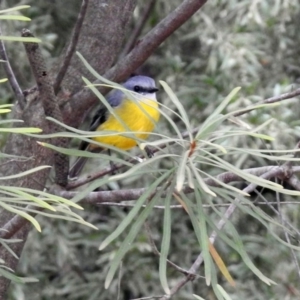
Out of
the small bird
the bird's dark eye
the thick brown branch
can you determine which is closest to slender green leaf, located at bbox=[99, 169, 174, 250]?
the thick brown branch

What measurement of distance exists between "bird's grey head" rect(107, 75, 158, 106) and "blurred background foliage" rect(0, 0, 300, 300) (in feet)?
0.52

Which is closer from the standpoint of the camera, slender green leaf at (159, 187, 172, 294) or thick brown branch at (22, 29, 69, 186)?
slender green leaf at (159, 187, 172, 294)

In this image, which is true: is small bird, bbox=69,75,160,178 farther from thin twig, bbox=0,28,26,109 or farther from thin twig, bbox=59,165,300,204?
thin twig, bbox=59,165,300,204

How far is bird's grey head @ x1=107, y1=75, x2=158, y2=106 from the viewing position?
2322 mm

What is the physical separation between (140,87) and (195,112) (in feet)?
A: 1.34

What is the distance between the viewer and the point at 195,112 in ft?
8.90

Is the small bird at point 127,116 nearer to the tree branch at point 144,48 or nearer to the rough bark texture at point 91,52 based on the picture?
the rough bark texture at point 91,52

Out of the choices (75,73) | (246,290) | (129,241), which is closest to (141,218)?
(129,241)

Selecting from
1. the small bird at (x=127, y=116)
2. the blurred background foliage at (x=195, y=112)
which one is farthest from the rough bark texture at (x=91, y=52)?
the blurred background foliage at (x=195, y=112)

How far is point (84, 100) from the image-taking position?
51.4 inches

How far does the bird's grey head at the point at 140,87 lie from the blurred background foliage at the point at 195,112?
0.16 metres

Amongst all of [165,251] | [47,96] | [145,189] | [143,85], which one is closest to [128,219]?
[165,251]

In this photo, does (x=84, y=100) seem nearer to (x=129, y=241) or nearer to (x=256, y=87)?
(x=129, y=241)

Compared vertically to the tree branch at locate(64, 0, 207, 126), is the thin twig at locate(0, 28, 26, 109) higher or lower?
lower
